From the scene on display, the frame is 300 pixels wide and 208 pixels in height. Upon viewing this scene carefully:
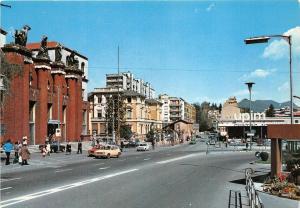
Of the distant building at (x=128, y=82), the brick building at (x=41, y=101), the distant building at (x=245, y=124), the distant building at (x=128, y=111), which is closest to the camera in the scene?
the brick building at (x=41, y=101)

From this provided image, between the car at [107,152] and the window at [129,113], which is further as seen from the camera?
the window at [129,113]

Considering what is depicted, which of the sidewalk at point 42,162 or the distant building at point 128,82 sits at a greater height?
the distant building at point 128,82

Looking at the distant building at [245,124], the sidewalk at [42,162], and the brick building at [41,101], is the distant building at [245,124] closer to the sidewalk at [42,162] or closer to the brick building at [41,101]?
the brick building at [41,101]

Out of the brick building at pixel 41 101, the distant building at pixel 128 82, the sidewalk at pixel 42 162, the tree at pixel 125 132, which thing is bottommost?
the sidewalk at pixel 42 162

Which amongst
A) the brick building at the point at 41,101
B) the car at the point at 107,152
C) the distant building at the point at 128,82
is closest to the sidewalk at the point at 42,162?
the car at the point at 107,152

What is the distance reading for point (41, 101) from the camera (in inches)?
2424

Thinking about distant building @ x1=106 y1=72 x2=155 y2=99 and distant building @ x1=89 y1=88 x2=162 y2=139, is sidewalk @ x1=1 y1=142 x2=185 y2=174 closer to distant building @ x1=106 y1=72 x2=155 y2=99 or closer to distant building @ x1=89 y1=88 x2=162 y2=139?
distant building @ x1=89 y1=88 x2=162 y2=139

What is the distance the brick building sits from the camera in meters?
53.5

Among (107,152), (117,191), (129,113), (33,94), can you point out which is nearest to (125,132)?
(129,113)

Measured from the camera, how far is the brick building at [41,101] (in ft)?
175

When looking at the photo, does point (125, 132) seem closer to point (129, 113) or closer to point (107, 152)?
point (129, 113)

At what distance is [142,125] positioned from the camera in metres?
125

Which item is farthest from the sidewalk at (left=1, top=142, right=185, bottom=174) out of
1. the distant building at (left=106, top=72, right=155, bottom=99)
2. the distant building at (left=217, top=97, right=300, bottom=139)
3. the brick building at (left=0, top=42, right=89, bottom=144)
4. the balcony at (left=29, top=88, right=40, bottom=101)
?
the distant building at (left=106, top=72, right=155, bottom=99)

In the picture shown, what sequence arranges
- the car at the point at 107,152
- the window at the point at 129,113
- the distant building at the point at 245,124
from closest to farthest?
the car at the point at 107,152
the distant building at the point at 245,124
the window at the point at 129,113
